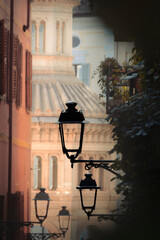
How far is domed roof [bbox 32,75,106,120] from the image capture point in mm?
31727

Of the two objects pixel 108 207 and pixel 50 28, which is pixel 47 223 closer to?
pixel 108 207

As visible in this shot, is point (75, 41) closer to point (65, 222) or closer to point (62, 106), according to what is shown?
point (62, 106)

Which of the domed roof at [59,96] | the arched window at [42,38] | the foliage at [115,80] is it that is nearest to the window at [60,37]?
the arched window at [42,38]

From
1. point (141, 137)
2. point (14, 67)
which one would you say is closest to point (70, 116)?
point (141, 137)

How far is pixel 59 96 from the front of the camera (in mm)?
32688

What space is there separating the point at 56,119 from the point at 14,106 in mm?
17870

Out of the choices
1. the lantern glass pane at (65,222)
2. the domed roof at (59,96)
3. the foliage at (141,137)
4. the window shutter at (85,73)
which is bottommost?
the lantern glass pane at (65,222)

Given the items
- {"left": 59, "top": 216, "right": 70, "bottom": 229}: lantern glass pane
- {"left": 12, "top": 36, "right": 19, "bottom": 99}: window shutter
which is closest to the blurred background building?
{"left": 59, "top": 216, "right": 70, "bottom": 229}: lantern glass pane

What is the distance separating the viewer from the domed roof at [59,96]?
104 feet

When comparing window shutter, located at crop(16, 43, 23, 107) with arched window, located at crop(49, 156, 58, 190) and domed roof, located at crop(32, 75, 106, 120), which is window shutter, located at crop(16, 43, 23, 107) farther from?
arched window, located at crop(49, 156, 58, 190)

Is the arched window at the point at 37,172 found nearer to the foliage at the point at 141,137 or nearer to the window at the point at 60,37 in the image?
the window at the point at 60,37

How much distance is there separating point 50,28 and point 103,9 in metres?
34.4

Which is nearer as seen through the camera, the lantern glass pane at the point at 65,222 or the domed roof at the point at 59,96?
the lantern glass pane at the point at 65,222

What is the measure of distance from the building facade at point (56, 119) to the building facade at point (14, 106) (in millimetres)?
13449
